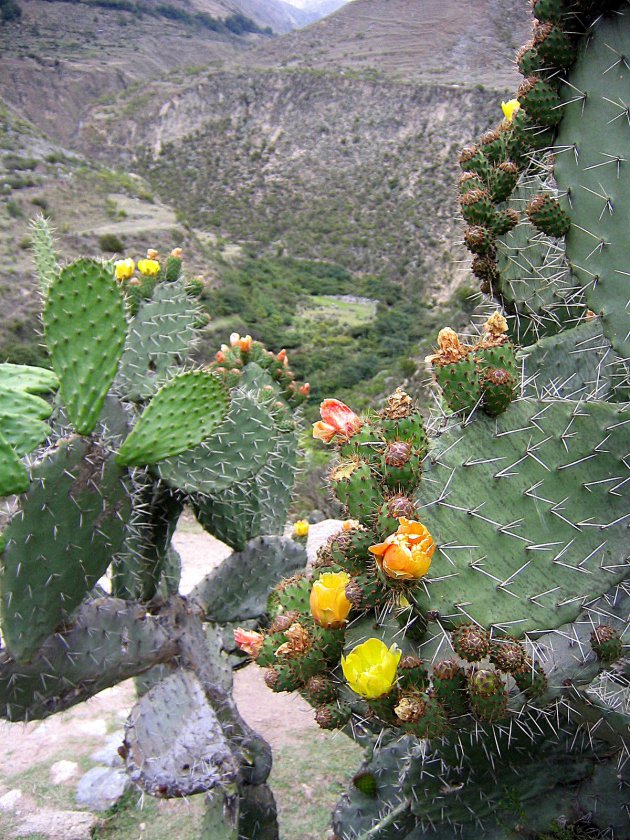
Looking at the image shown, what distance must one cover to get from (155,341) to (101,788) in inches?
74.3

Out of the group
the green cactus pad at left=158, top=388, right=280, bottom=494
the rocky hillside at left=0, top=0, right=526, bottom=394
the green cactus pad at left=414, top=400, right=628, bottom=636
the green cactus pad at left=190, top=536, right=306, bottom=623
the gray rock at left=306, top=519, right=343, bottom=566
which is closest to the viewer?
the green cactus pad at left=414, top=400, right=628, bottom=636

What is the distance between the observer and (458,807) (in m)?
1.35

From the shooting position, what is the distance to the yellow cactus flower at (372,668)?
3.31 feet

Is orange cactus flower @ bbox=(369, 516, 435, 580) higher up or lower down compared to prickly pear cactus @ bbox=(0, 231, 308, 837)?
higher up

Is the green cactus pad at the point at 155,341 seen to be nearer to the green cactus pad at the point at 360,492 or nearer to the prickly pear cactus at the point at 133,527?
the prickly pear cactus at the point at 133,527

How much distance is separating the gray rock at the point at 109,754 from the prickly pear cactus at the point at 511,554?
6.54 feet

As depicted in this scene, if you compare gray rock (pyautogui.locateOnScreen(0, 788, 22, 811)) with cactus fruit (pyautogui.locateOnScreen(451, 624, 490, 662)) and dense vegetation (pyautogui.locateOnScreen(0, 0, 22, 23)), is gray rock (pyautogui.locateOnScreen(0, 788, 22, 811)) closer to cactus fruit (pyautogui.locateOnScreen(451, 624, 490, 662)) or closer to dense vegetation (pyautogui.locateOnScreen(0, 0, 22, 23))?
cactus fruit (pyautogui.locateOnScreen(451, 624, 490, 662))

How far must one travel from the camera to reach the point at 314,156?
32.7 m

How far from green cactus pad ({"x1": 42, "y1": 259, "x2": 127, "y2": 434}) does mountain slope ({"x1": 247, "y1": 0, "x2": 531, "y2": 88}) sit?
2940 cm

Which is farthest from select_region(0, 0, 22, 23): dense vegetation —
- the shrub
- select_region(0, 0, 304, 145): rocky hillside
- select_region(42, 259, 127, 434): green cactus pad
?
select_region(42, 259, 127, 434): green cactus pad

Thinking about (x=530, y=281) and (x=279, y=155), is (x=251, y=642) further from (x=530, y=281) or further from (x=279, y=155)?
(x=279, y=155)

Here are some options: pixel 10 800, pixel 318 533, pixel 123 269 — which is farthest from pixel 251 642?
pixel 318 533

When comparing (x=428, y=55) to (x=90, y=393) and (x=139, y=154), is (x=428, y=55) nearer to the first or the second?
(x=139, y=154)

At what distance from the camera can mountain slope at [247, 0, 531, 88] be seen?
30.5 m
